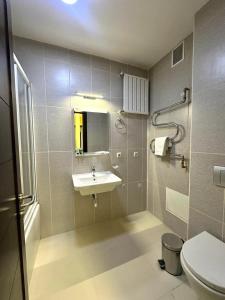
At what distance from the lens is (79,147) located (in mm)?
2047

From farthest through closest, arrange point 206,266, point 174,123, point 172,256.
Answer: point 174,123 → point 172,256 → point 206,266

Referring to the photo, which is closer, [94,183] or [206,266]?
[206,266]

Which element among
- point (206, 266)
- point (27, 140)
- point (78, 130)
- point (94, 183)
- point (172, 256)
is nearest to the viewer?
point (206, 266)

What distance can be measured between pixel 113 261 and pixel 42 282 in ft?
2.29

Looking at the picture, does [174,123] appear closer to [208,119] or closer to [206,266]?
[208,119]

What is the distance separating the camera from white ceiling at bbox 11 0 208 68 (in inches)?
51.6

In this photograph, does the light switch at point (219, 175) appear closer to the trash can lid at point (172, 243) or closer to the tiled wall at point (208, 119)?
the tiled wall at point (208, 119)

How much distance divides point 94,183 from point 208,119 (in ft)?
4.48

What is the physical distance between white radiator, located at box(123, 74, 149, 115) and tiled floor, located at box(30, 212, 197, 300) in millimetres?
1798

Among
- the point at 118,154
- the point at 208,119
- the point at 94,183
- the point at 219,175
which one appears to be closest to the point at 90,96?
the point at 118,154

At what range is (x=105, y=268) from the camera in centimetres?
149

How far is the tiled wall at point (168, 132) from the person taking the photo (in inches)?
69.8

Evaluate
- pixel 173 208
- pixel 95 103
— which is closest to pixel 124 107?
pixel 95 103

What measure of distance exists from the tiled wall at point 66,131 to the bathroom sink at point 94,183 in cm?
11
